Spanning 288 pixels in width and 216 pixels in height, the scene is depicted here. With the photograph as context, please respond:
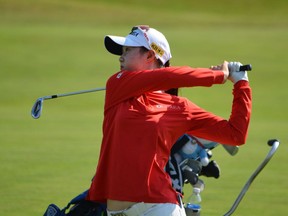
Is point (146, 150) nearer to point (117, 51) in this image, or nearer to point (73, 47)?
point (117, 51)

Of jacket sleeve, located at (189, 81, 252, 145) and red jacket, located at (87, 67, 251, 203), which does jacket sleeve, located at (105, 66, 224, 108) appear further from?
jacket sleeve, located at (189, 81, 252, 145)

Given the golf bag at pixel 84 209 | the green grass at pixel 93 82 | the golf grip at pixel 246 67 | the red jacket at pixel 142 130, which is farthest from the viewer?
the green grass at pixel 93 82

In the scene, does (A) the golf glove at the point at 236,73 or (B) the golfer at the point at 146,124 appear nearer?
(B) the golfer at the point at 146,124

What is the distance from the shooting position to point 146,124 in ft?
15.4

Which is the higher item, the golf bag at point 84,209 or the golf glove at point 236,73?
the golf glove at point 236,73

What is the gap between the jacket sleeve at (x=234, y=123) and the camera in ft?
16.5

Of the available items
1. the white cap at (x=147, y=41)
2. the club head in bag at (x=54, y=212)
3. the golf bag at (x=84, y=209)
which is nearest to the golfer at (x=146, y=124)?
the white cap at (x=147, y=41)

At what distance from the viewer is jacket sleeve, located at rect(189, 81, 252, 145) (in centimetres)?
502

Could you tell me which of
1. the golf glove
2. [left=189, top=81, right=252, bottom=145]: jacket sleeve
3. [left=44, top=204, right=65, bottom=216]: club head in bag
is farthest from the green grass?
the golf glove

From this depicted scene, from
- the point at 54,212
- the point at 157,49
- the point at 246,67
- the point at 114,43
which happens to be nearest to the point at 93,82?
the point at 54,212

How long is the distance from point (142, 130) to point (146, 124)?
0.04 meters

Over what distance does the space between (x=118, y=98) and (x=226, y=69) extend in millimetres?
676

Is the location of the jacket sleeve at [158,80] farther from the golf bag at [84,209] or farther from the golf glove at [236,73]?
the golf bag at [84,209]

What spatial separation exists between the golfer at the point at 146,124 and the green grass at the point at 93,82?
3.02 meters
